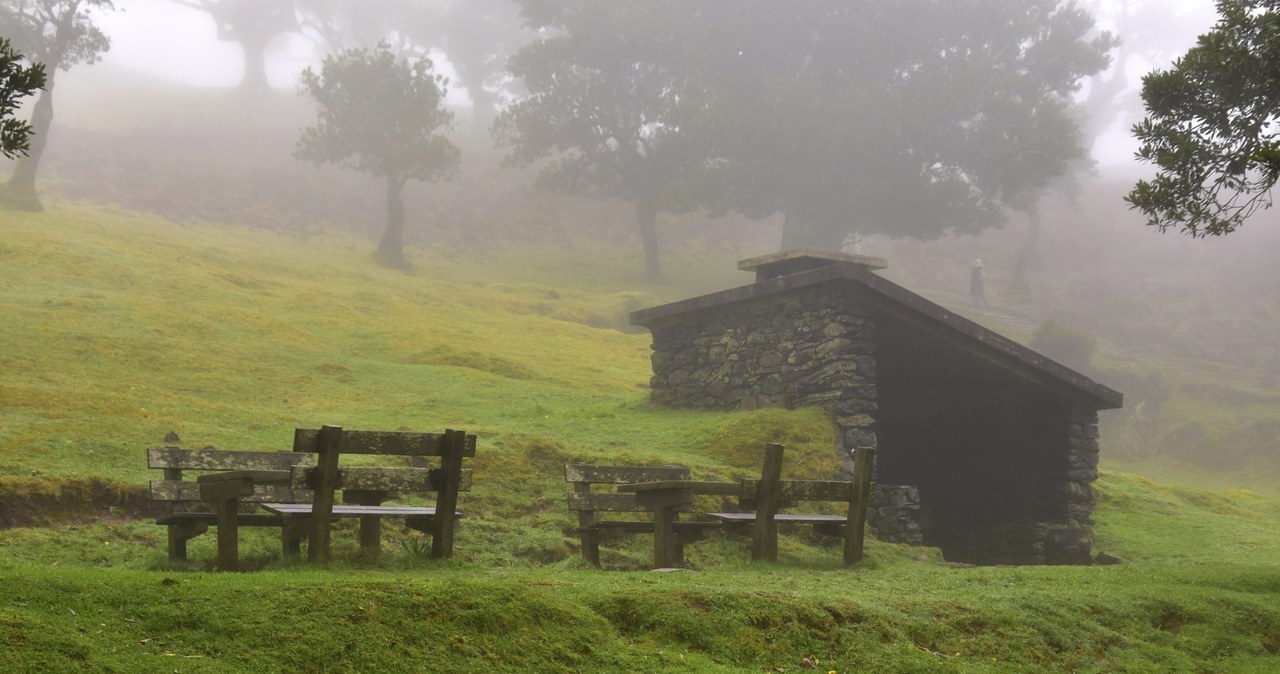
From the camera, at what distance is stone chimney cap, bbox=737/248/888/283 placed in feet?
70.9

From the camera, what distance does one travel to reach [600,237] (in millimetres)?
63438

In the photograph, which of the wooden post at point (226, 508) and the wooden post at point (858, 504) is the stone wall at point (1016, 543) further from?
the wooden post at point (226, 508)

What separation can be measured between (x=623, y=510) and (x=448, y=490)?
2786 millimetres

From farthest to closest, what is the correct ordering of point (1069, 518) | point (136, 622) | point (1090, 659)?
point (1069, 518) → point (1090, 659) → point (136, 622)

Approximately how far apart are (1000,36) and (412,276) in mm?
31746

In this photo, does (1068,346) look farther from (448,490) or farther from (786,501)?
(448,490)

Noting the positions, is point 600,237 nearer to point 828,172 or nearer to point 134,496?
point 828,172

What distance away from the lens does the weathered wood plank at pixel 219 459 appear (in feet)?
33.9

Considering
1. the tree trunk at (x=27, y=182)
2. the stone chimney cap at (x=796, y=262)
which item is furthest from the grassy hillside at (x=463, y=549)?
the stone chimney cap at (x=796, y=262)

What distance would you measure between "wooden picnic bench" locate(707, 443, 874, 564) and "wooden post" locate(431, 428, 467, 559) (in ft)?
10.7

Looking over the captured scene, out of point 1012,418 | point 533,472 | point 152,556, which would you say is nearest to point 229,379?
point 533,472

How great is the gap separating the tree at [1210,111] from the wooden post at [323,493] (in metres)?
10.3

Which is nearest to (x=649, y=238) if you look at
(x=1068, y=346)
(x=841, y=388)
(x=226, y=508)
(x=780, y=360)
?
(x=1068, y=346)

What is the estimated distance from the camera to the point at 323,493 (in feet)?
29.8
